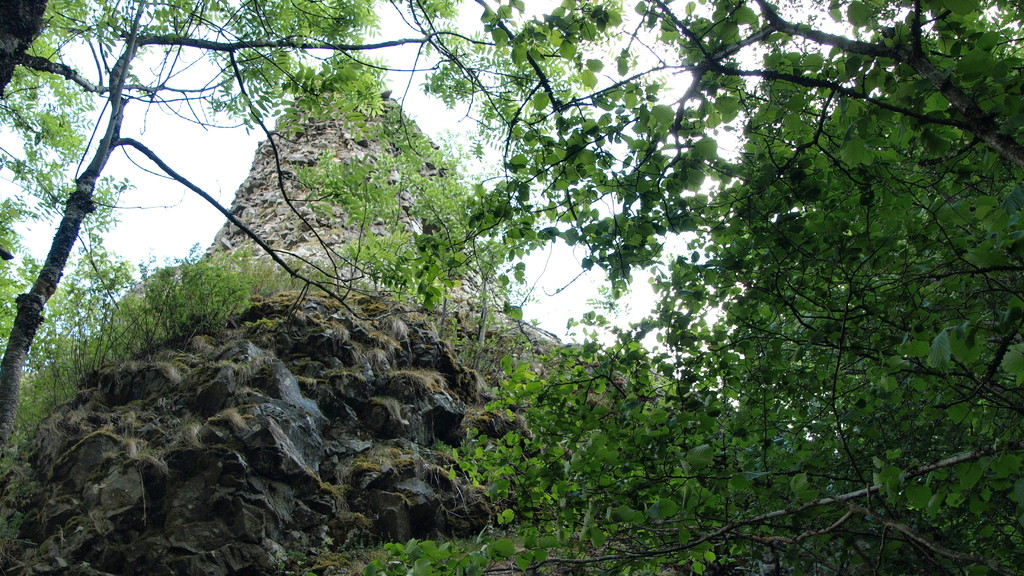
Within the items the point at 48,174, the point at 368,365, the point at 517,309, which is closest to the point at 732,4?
the point at 517,309

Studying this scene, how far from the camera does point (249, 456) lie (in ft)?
23.6

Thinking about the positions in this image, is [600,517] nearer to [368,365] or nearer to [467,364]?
[368,365]

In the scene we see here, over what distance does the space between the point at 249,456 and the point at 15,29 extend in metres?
5.43

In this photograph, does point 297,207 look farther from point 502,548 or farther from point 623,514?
point 623,514

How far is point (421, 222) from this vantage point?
14.6 meters

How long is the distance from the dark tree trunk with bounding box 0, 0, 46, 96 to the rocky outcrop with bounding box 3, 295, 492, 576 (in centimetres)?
340

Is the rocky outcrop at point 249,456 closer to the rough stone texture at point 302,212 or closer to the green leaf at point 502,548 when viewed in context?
the rough stone texture at point 302,212

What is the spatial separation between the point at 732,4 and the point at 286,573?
6.84 m

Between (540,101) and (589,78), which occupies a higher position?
(589,78)

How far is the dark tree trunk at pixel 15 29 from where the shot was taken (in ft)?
9.73

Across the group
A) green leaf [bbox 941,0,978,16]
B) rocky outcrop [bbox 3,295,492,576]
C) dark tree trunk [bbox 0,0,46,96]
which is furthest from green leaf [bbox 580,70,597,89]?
rocky outcrop [bbox 3,295,492,576]

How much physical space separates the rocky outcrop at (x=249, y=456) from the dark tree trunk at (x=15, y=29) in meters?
3.40

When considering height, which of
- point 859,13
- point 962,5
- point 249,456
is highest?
point 859,13

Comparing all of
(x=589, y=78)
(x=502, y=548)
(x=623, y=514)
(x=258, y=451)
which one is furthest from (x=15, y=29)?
(x=258, y=451)
